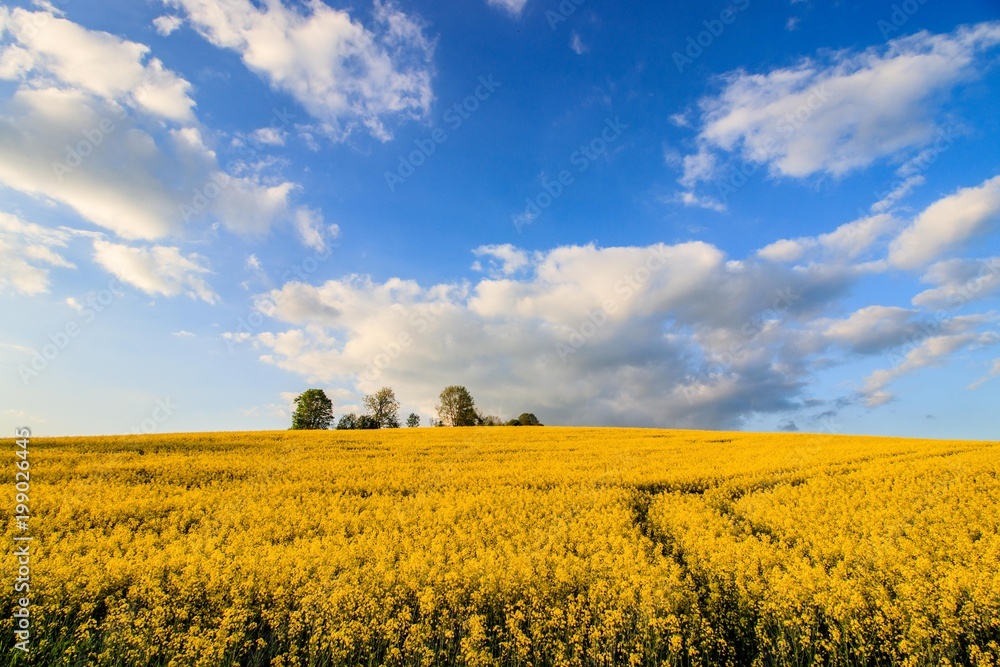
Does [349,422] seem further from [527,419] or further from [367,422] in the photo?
[527,419]

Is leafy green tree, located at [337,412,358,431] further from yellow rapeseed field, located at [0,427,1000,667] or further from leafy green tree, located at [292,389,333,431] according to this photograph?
yellow rapeseed field, located at [0,427,1000,667]

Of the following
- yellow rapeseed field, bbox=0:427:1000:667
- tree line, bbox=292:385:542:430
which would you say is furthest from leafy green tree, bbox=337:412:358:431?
A: yellow rapeseed field, bbox=0:427:1000:667

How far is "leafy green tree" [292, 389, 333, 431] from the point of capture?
195ft

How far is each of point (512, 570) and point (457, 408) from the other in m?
57.2

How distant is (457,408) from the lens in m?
63.7

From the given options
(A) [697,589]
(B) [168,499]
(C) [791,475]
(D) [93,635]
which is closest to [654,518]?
(A) [697,589]

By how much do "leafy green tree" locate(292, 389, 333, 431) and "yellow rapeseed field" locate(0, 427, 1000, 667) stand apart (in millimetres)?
46195

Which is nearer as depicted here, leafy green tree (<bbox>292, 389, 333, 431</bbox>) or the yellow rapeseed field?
the yellow rapeseed field

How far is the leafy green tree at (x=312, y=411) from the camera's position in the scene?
59.3m

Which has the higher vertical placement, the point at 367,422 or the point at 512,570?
the point at 367,422

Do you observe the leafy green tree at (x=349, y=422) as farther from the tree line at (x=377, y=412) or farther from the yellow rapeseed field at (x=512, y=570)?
the yellow rapeseed field at (x=512, y=570)

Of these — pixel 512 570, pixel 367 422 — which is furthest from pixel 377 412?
pixel 512 570

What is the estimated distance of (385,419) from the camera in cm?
6397

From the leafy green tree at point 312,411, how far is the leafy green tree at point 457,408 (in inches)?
621
